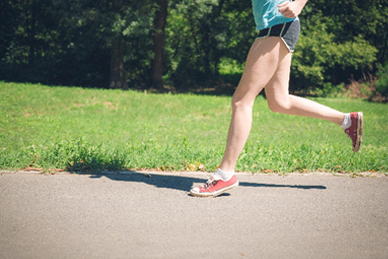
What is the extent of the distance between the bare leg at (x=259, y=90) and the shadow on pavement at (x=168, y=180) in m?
0.46

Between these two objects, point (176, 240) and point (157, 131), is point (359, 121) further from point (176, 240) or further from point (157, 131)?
point (157, 131)

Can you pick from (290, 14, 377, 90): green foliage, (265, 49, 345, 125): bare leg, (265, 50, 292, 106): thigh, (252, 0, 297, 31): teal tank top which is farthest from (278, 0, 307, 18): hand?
(290, 14, 377, 90): green foliage

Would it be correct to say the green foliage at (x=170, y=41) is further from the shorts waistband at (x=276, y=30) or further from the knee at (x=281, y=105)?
the shorts waistband at (x=276, y=30)

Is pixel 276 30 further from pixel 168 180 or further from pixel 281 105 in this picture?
pixel 168 180

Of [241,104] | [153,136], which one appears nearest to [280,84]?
→ [241,104]

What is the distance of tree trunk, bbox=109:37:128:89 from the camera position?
65.4ft

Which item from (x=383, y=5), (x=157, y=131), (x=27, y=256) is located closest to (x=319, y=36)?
(x=383, y=5)

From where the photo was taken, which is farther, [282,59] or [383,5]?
[383,5]

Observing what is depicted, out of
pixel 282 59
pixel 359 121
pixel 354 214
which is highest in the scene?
pixel 282 59

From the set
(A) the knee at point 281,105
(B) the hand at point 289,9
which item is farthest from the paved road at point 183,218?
(B) the hand at point 289,9

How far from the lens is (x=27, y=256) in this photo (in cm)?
217

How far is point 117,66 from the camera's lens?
2009 centimetres

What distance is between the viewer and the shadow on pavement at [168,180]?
12.2 ft

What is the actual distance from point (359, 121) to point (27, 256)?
10.2ft
